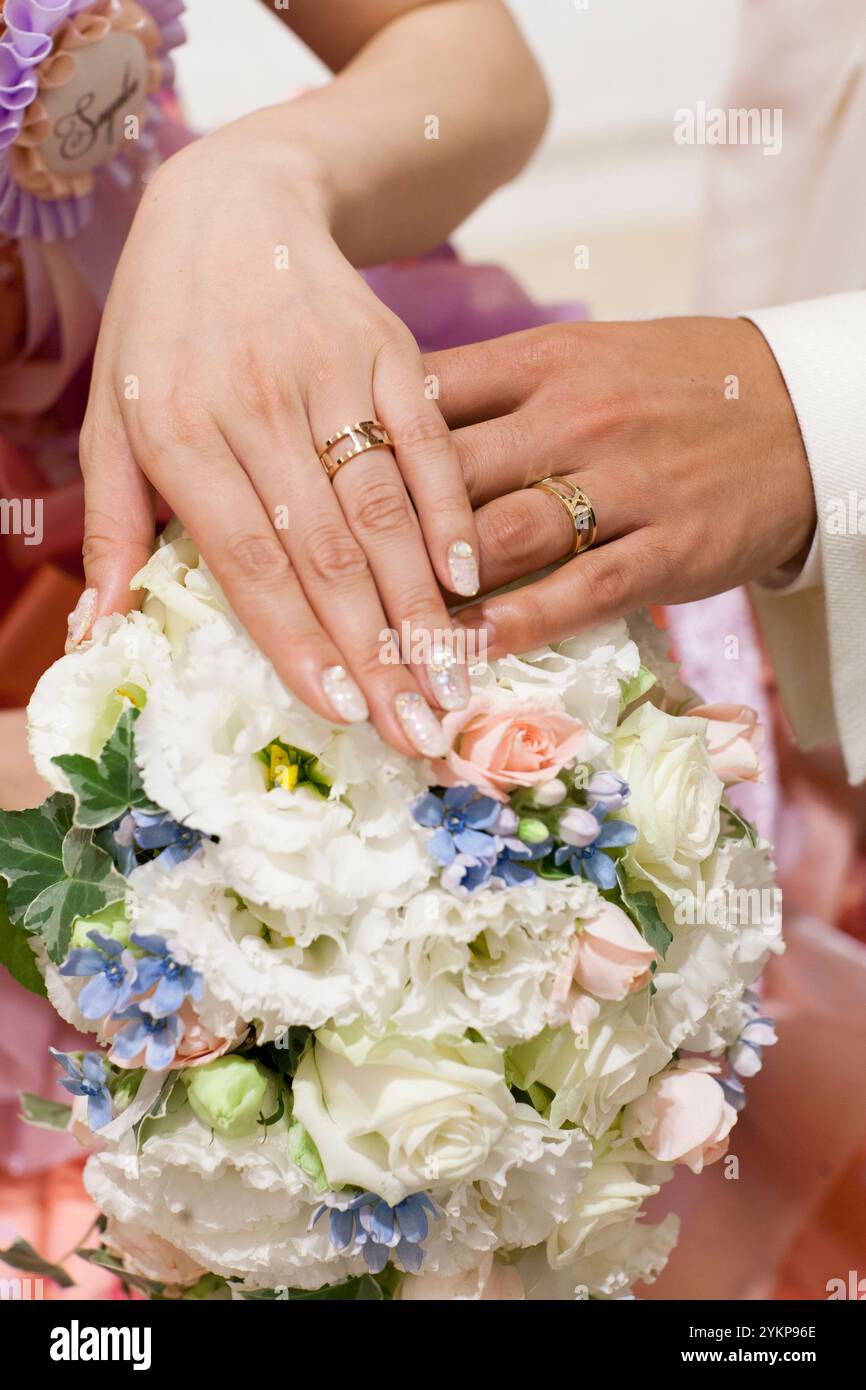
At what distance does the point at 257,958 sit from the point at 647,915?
A: 203mm

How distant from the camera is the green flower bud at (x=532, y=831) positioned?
1.85 ft

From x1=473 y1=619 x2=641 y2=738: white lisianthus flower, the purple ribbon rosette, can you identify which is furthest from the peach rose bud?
the purple ribbon rosette

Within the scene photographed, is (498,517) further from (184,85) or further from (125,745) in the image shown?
(184,85)

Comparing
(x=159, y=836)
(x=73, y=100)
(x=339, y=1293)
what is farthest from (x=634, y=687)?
(x=73, y=100)

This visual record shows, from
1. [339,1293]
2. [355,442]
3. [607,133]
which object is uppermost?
[607,133]

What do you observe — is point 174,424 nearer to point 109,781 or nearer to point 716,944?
point 109,781

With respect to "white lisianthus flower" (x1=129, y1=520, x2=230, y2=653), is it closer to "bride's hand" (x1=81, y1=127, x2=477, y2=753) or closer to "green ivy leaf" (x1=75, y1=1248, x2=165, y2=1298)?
"bride's hand" (x1=81, y1=127, x2=477, y2=753)

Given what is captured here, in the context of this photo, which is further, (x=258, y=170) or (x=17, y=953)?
(x=258, y=170)

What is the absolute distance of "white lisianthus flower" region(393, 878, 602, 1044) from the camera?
0.54m

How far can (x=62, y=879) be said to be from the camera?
593 millimetres

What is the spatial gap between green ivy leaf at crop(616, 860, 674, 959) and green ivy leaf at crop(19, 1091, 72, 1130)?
A: 0.42 metres

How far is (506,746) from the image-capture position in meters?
0.56

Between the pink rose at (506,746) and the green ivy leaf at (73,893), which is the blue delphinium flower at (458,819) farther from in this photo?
the green ivy leaf at (73,893)
